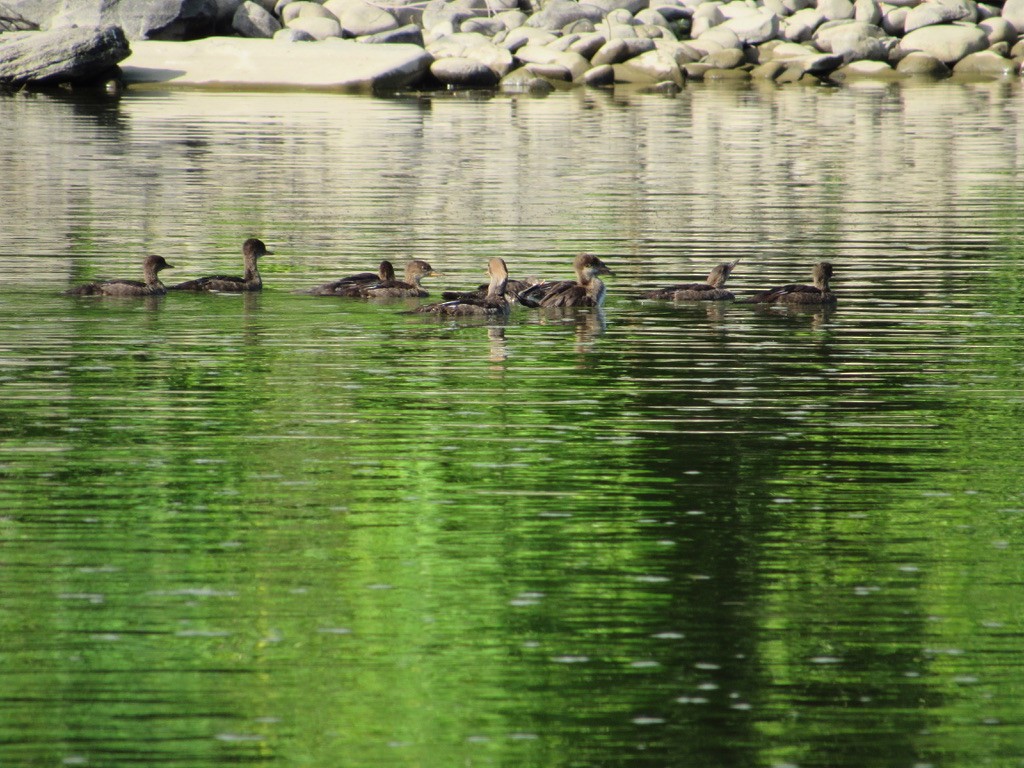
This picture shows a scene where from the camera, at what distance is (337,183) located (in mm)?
29859

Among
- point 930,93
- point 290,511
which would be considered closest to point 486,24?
point 930,93

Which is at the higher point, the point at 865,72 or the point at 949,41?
the point at 949,41

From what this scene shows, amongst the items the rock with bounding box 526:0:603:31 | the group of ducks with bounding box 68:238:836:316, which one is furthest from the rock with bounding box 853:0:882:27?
the group of ducks with bounding box 68:238:836:316

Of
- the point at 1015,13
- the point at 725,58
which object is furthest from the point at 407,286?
the point at 1015,13

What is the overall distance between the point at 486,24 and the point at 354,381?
50.0 m

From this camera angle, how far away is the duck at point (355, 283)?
58.9ft

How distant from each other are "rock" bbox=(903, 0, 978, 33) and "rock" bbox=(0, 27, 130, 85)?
81.8 ft

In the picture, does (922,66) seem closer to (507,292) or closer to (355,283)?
(507,292)

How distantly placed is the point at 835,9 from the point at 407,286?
47294mm

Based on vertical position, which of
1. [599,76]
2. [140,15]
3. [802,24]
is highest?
[140,15]

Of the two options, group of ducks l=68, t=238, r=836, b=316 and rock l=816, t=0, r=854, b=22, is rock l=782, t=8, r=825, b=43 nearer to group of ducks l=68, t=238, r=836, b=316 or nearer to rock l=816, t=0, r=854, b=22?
rock l=816, t=0, r=854, b=22

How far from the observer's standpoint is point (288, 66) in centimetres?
5650

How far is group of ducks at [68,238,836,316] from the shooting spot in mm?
17250

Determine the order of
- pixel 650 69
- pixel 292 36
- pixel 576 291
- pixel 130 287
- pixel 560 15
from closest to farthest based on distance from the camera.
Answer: pixel 576 291 < pixel 130 287 < pixel 292 36 < pixel 650 69 < pixel 560 15
